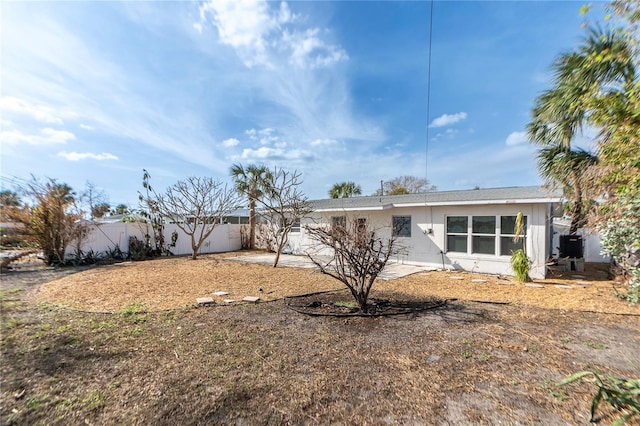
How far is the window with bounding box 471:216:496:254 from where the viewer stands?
9586 millimetres

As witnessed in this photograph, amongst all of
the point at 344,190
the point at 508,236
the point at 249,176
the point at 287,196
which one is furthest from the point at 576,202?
the point at 249,176

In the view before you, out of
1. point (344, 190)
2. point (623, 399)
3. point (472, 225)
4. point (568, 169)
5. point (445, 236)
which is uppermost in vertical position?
point (344, 190)

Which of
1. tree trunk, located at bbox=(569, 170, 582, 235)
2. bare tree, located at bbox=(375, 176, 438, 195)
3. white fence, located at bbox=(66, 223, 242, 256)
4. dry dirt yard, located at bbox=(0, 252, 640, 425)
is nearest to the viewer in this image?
dry dirt yard, located at bbox=(0, 252, 640, 425)

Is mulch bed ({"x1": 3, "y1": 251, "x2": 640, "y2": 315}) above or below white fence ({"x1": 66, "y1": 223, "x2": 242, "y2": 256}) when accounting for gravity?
below

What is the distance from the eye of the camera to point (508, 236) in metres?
9.29

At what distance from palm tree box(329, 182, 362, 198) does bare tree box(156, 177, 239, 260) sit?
371 inches

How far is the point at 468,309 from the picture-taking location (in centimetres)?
545

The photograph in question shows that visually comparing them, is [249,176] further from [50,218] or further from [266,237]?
[50,218]

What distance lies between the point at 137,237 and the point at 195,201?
378 centimetres

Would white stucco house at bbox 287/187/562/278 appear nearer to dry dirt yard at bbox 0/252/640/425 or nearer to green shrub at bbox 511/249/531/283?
green shrub at bbox 511/249/531/283

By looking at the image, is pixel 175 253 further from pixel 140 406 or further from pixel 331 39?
pixel 140 406

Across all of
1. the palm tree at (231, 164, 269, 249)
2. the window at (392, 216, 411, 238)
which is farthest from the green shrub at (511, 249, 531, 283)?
the palm tree at (231, 164, 269, 249)

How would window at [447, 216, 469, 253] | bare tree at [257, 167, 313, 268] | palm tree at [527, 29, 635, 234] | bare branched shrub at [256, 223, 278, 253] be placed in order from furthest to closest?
1. bare branched shrub at [256, 223, 278, 253]
2. bare tree at [257, 167, 313, 268]
3. window at [447, 216, 469, 253]
4. palm tree at [527, 29, 635, 234]

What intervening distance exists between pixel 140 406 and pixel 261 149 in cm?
1603
